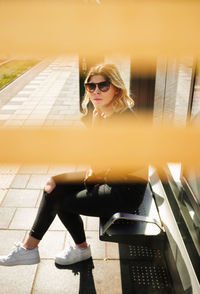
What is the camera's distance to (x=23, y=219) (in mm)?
3471

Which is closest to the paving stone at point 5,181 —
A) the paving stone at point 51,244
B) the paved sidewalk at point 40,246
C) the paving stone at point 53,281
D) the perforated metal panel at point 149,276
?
the paved sidewalk at point 40,246

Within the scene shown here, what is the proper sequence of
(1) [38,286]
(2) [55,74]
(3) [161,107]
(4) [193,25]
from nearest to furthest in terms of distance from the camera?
(4) [193,25], (1) [38,286], (3) [161,107], (2) [55,74]

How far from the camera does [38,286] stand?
262 centimetres

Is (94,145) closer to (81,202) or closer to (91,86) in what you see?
(91,86)

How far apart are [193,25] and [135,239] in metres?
2.09

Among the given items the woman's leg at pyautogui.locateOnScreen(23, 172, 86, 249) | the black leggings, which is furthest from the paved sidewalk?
the black leggings

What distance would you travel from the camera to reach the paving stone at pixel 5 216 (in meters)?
3.38

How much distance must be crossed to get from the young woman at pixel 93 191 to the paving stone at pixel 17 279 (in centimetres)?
18

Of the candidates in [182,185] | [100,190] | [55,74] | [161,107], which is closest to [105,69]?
[100,190]

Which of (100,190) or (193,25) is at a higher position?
(193,25)

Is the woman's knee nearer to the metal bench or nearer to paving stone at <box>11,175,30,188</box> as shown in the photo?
the metal bench

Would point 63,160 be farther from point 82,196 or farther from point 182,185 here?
point 182,185

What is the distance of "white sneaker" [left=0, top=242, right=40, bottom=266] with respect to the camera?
2596 millimetres

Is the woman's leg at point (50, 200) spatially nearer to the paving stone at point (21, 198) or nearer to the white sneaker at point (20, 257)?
the white sneaker at point (20, 257)
